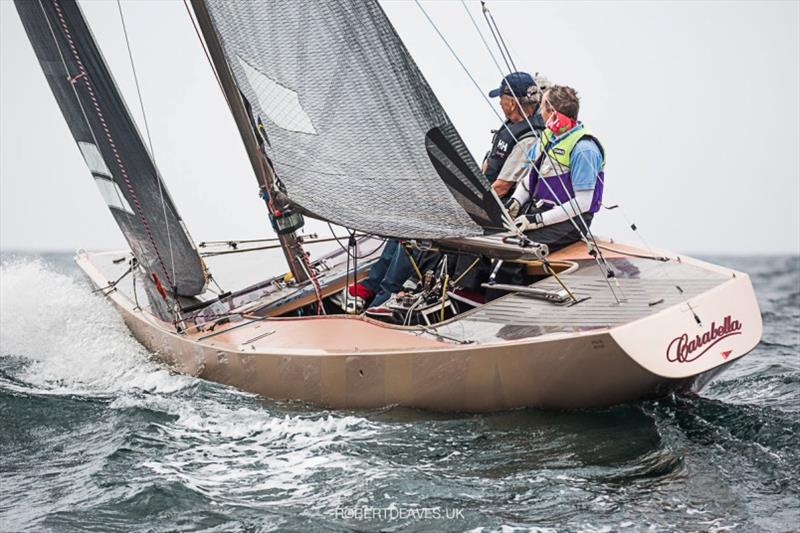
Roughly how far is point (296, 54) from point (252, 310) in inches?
62.0

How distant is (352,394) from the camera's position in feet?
15.7

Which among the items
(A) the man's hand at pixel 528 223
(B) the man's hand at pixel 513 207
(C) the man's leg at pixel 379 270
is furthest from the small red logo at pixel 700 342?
(C) the man's leg at pixel 379 270

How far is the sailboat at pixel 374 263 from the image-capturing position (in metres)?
4.28

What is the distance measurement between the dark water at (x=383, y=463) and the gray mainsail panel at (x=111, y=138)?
851 mm

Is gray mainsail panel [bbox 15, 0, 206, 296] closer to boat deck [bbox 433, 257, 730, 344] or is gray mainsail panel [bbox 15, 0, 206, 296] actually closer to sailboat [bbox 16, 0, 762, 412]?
sailboat [bbox 16, 0, 762, 412]

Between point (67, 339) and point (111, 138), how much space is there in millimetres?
1302

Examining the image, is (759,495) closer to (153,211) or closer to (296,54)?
(296,54)

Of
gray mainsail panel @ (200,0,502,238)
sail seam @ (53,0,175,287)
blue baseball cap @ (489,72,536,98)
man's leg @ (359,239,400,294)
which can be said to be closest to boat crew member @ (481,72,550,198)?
blue baseball cap @ (489,72,536,98)

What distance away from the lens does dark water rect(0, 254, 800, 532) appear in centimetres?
355

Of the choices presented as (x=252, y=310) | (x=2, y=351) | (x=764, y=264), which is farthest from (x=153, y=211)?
(x=764, y=264)

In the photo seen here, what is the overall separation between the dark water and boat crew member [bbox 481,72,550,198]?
4.86 ft

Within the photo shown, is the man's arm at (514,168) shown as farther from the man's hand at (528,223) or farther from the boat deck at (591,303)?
the boat deck at (591,303)

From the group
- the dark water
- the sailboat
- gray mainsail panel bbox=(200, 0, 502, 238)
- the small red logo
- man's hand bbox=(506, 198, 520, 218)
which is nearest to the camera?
the dark water

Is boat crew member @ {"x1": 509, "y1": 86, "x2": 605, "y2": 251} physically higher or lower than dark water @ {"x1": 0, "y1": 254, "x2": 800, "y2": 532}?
→ higher
